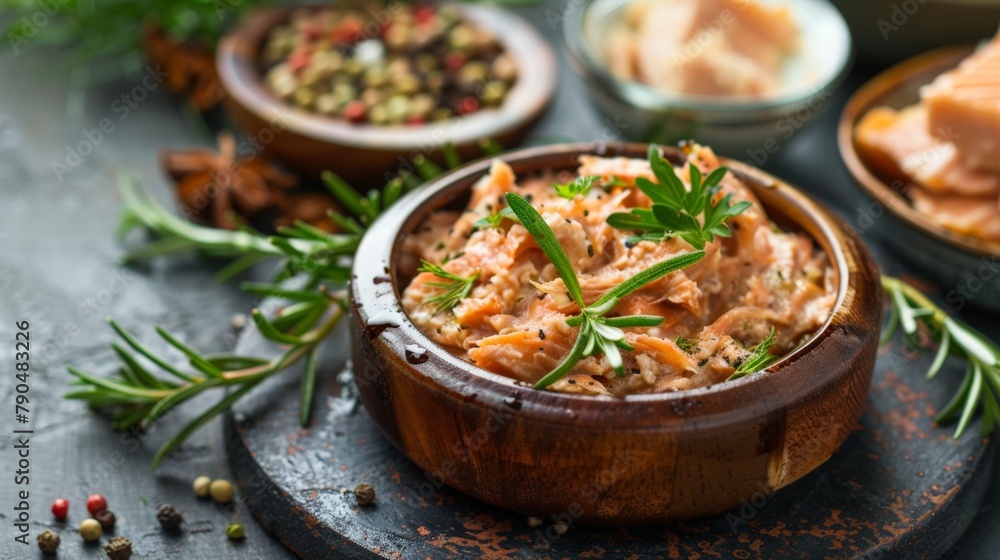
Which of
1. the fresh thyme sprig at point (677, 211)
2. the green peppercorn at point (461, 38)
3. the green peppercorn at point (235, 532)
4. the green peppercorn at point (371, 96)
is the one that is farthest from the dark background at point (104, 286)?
the fresh thyme sprig at point (677, 211)

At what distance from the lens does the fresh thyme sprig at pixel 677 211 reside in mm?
2510

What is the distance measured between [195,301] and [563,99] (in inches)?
78.1

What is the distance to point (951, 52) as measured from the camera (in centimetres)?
420

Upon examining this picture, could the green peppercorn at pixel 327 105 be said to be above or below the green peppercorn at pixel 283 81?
below

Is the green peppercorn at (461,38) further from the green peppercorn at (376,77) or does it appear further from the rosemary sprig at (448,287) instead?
the rosemary sprig at (448,287)

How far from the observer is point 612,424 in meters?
2.23

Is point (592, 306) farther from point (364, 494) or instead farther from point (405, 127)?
point (405, 127)

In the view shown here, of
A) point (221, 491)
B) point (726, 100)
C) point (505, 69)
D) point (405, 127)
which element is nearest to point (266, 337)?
point (221, 491)

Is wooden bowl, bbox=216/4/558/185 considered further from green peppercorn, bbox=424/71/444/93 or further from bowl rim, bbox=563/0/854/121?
green peppercorn, bbox=424/71/444/93

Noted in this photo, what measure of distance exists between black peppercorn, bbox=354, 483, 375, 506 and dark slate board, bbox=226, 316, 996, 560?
18 millimetres

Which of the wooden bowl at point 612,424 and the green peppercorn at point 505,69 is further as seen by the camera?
the green peppercorn at point 505,69

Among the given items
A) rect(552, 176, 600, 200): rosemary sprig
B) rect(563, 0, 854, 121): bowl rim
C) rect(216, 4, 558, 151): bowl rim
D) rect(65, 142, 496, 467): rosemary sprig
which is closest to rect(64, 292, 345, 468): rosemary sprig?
rect(65, 142, 496, 467): rosemary sprig

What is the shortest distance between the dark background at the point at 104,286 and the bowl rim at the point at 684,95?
18 cm

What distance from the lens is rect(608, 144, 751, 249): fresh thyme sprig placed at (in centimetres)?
251
